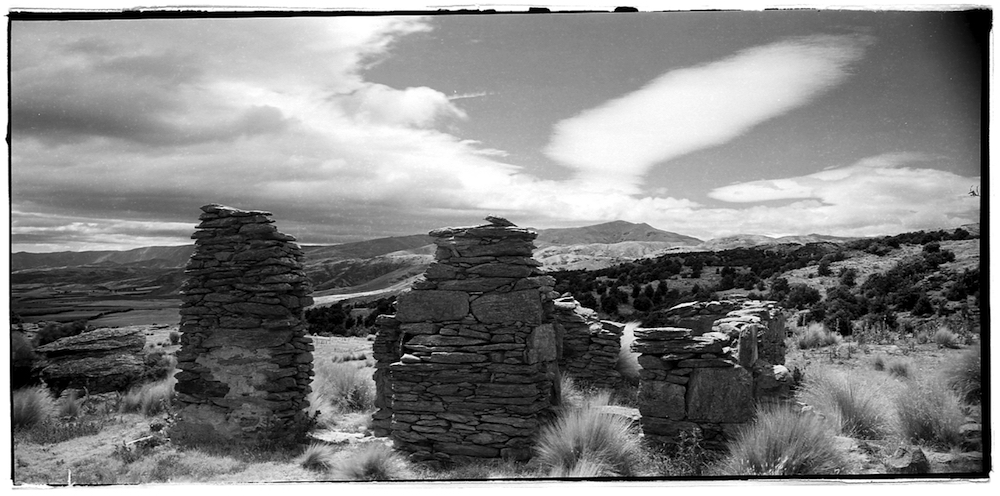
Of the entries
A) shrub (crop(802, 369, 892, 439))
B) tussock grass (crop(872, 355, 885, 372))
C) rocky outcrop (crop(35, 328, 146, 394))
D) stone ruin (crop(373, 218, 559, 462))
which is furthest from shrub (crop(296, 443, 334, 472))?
tussock grass (crop(872, 355, 885, 372))

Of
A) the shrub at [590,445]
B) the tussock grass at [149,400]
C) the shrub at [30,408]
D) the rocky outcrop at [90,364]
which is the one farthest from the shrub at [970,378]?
the rocky outcrop at [90,364]

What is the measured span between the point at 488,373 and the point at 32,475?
4885mm

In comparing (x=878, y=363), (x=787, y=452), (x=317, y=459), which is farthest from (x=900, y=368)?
(x=317, y=459)

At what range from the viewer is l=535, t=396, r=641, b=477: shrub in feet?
21.1

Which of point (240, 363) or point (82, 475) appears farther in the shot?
point (240, 363)

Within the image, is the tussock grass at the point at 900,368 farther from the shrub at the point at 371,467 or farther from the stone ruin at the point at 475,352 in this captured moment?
the shrub at the point at 371,467

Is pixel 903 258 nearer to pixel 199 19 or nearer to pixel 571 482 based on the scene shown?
pixel 571 482

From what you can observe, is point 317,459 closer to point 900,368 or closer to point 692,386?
→ point 692,386

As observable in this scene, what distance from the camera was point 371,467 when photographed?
6.70 metres

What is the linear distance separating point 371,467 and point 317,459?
99 centimetres

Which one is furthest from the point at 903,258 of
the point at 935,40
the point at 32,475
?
the point at 32,475

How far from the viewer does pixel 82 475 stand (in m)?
6.82

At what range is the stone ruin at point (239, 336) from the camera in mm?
7844

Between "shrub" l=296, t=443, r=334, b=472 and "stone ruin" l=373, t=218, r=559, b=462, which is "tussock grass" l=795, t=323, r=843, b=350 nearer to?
"stone ruin" l=373, t=218, r=559, b=462
